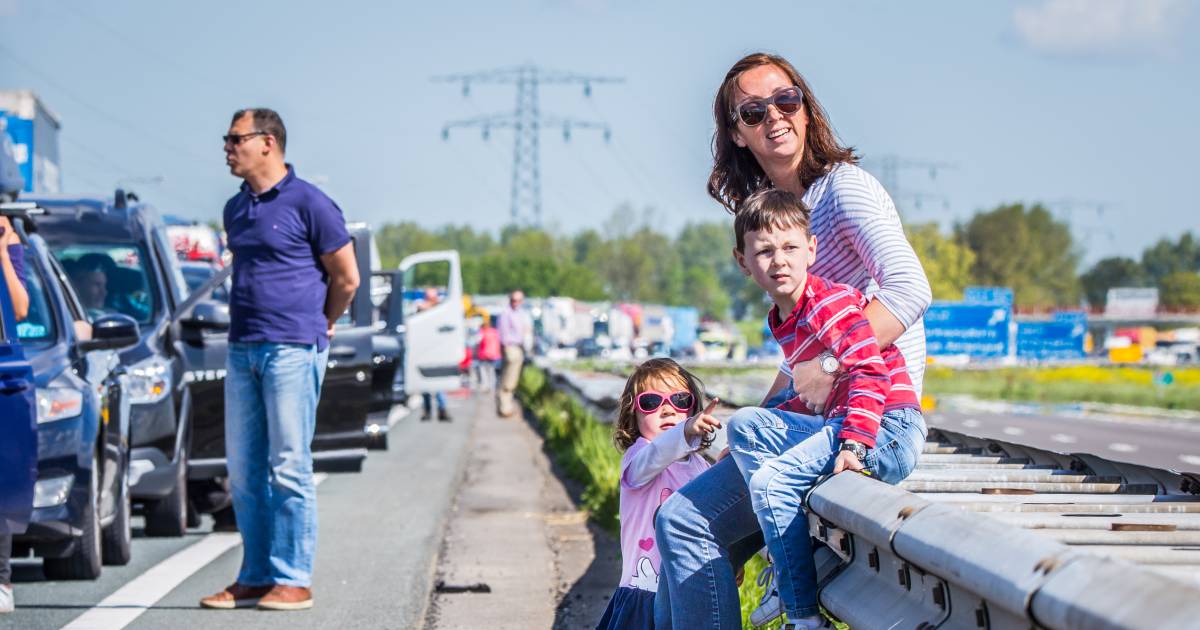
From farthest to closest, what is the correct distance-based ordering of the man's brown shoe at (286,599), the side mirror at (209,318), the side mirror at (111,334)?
the side mirror at (209,318) < the side mirror at (111,334) < the man's brown shoe at (286,599)

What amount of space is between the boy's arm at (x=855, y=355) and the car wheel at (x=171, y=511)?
20.6 feet

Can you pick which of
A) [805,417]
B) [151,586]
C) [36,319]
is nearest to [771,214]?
[805,417]

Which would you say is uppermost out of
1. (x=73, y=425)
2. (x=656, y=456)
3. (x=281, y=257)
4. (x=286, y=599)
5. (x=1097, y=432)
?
(x=281, y=257)

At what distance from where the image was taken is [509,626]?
261 inches

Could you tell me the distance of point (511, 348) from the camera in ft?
82.7

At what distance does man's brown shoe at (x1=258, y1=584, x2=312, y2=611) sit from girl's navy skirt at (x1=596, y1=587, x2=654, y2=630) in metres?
2.56

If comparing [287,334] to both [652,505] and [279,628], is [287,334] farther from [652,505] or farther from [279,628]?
[652,505]

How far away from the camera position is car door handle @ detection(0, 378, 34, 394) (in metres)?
6.32

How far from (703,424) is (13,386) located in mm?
3262

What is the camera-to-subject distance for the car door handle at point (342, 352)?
36.1 feet

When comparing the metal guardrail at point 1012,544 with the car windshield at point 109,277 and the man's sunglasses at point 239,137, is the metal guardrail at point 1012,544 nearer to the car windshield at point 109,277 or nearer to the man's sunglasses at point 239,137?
the man's sunglasses at point 239,137

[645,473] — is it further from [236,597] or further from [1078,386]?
[1078,386]

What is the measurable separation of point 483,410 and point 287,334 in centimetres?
2219

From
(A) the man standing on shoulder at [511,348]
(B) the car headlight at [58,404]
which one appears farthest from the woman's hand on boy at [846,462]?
(A) the man standing on shoulder at [511,348]
